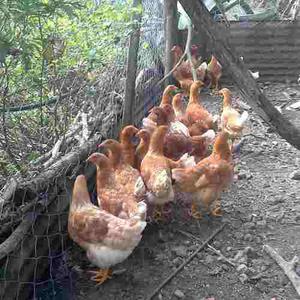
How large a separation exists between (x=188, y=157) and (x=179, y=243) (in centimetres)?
62

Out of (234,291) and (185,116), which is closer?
(234,291)

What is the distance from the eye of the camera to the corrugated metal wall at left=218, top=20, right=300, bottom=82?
6.91 meters

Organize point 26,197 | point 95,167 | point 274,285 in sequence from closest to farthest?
point 26,197, point 274,285, point 95,167

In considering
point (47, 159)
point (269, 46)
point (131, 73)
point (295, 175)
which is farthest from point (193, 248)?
point (269, 46)

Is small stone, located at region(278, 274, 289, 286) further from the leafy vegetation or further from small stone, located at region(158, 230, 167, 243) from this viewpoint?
the leafy vegetation

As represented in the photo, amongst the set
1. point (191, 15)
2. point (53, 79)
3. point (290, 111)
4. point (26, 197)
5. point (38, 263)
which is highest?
point (191, 15)

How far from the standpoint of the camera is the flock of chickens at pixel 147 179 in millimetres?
2906

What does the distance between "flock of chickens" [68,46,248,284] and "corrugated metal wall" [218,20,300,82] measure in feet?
8.92

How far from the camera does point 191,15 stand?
2156 millimetres

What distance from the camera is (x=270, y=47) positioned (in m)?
7.04

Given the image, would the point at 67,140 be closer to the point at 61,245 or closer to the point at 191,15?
the point at 61,245

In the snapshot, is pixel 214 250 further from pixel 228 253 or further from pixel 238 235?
pixel 238 235

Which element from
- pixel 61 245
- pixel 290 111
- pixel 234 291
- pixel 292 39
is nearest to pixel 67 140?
pixel 61 245

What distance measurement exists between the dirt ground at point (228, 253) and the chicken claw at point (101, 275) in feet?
0.10
